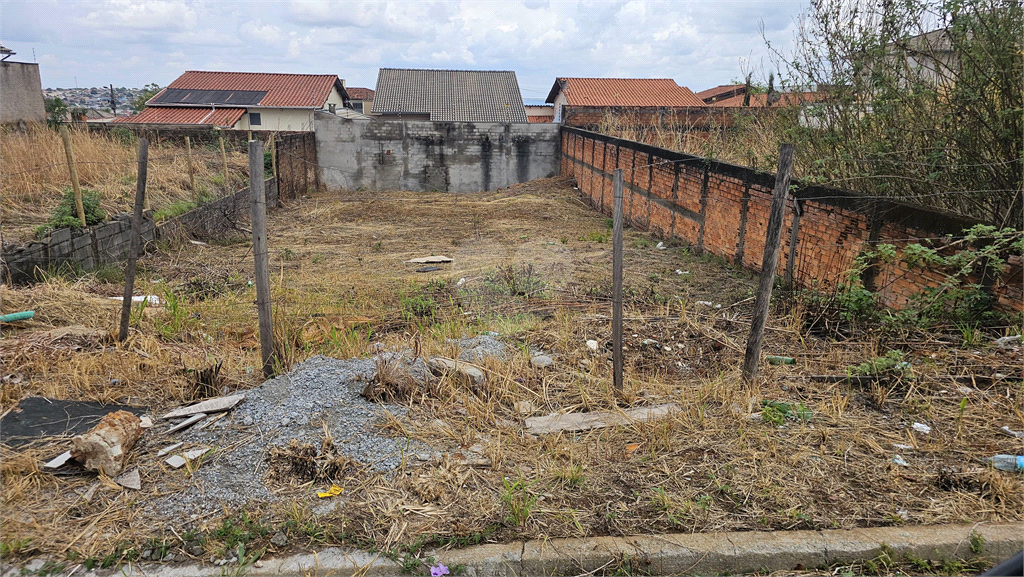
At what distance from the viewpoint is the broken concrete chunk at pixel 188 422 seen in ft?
12.1

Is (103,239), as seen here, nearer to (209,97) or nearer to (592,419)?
(592,419)

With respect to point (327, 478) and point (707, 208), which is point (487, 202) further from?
point (327, 478)

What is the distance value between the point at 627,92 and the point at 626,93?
20 centimetres

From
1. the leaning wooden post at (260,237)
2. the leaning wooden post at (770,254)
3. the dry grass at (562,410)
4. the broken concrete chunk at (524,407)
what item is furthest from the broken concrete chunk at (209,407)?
the leaning wooden post at (770,254)

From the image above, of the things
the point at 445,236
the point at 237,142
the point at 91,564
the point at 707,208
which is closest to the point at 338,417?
the point at 91,564

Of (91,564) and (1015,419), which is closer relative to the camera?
(91,564)

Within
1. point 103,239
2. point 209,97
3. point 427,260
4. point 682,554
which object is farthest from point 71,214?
point 209,97

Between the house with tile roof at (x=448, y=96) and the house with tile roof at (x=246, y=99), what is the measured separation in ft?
10.9

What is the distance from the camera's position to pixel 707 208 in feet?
30.4

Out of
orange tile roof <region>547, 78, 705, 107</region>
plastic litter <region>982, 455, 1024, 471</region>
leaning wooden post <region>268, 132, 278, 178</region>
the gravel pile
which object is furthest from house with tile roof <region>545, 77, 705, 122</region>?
plastic litter <region>982, 455, 1024, 471</region>

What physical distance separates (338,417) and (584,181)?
13379 mm

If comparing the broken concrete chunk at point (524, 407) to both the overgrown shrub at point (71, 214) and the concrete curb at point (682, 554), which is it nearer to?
the concrete curb at point (682, 554)

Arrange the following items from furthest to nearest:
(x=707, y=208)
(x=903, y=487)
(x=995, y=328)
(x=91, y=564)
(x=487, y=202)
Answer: (x=487, y=202) → (x=707, y=208) → (x=995, y=328) → (x=903, y=487) → (x=91, y=564)

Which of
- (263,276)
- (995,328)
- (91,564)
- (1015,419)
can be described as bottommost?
(91,564)
